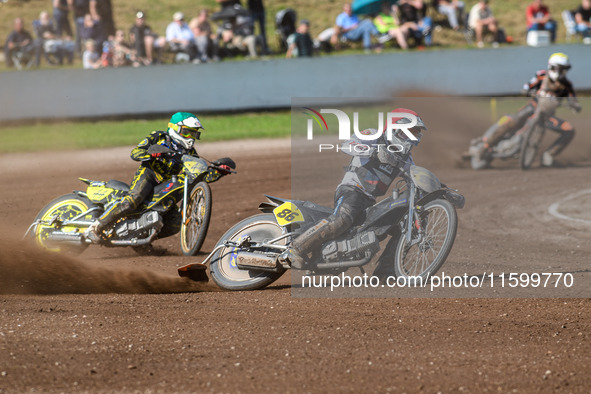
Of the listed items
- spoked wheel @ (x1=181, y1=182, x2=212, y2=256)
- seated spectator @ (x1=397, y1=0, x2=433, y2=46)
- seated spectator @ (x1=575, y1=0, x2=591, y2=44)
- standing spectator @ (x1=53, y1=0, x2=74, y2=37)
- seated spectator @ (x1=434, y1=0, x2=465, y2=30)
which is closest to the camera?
spoked wheel @ (x1=181, y1=182, x2=212, y2=256)

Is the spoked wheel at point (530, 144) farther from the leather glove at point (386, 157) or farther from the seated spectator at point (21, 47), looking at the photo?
the seated spectator at point (21, 47)

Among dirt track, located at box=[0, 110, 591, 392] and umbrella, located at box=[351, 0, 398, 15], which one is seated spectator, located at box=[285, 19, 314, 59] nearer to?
umbrella, located at box=[351, 0, 398, 15]

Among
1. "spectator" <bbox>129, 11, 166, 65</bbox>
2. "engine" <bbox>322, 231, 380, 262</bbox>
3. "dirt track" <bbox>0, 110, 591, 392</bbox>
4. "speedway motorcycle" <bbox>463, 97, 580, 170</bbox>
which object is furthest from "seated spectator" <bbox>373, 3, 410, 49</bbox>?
"engine" <bbox>322, 231, 380, 262</bbox>

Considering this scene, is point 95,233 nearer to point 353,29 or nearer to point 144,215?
point 144,215

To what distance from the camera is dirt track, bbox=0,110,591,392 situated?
4.94 metres

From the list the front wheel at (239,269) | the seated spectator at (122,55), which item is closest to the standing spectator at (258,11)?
the seated spectator at (122,55)

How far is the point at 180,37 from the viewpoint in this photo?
62.0 ft

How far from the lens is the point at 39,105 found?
16.8 m

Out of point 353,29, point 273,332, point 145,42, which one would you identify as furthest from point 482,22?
point 273,332

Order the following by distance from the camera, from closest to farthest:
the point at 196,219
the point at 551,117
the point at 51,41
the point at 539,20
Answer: the point at 196,219
the point at 551,117
the point at 51,41
the point at 539,20

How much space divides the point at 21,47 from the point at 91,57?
1928mm

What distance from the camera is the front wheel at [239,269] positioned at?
7.15 metres

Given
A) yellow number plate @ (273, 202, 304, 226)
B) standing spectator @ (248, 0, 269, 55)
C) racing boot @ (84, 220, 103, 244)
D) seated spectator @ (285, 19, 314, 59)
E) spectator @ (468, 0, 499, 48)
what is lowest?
racing boot @ (84, 220, 103, 244)

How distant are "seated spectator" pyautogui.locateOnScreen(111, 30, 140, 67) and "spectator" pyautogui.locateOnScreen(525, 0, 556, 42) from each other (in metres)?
10.4
